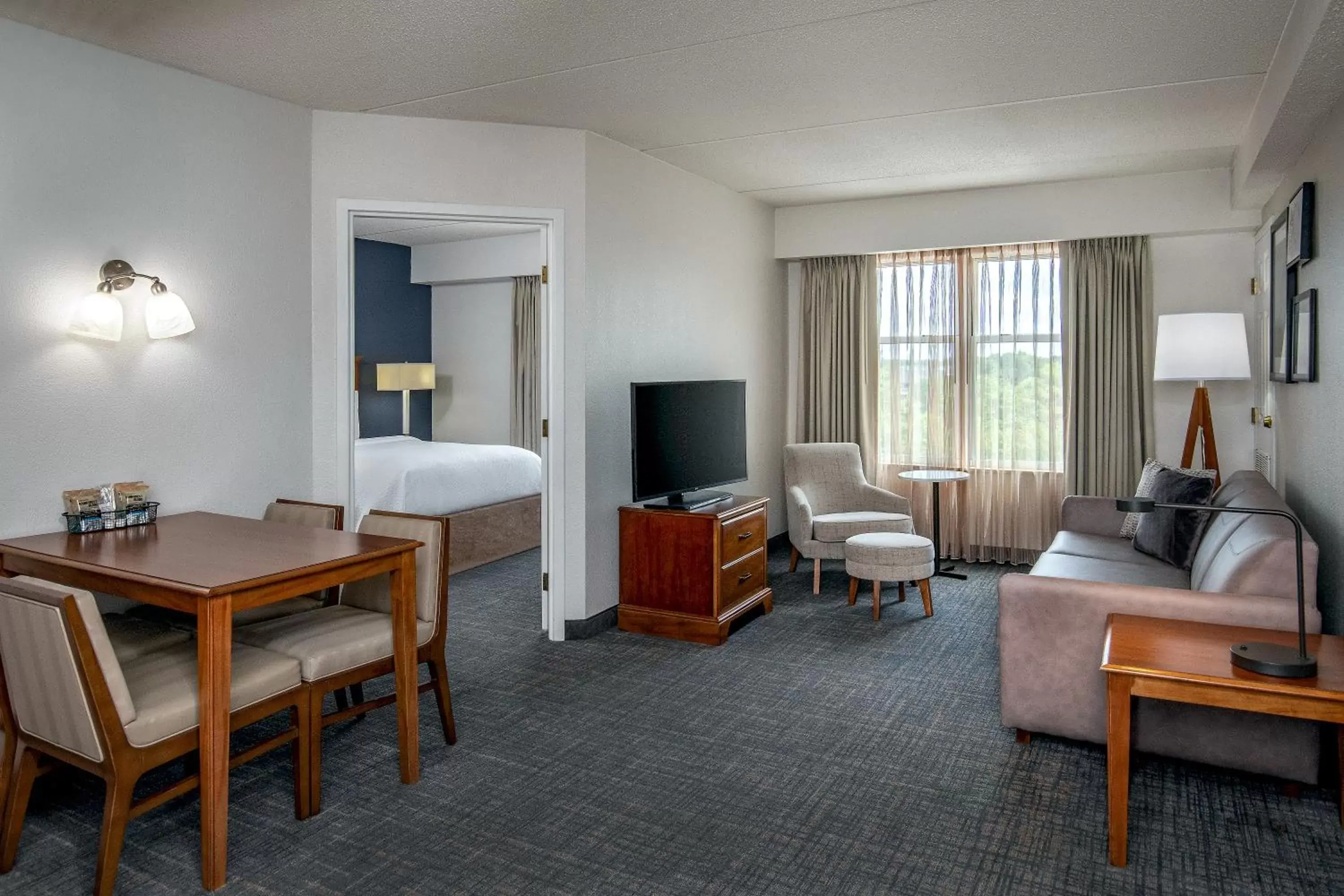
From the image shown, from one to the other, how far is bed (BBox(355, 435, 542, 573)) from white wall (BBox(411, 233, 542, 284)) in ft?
6.29

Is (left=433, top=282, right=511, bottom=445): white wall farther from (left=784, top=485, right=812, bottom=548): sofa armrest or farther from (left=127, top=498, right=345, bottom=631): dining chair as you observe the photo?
(left=127, top=498, right=345, bottom=631): dining chair

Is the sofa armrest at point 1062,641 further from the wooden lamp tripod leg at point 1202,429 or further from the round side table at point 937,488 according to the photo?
the round side table at point 937,488

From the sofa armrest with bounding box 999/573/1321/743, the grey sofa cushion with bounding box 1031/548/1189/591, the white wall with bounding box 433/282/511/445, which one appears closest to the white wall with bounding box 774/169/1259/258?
the grey sofa cushion with bounding box 1031/548/1189/591

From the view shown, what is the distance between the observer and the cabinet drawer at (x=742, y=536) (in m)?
4.53

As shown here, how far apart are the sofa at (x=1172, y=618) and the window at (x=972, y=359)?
8.21 ft

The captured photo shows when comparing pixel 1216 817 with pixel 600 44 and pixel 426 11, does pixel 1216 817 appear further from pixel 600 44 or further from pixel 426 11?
pixel 426 11

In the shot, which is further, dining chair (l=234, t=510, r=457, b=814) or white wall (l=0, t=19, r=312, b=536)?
white wall (l=0, t=19, r=312, b=536)

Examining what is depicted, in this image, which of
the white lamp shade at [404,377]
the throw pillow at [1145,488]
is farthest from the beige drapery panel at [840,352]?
the white lamp shade at [404,377]

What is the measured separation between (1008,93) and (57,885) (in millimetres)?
4327

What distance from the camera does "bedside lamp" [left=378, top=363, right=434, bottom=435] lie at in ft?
26.5

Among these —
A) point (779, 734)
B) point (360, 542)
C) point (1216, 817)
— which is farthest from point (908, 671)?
point (360, 542)

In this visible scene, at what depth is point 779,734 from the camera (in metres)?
3.31

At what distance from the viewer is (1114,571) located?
392 centimetres

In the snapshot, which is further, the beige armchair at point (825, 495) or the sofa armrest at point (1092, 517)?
the beige armchair at point (825, 495)
